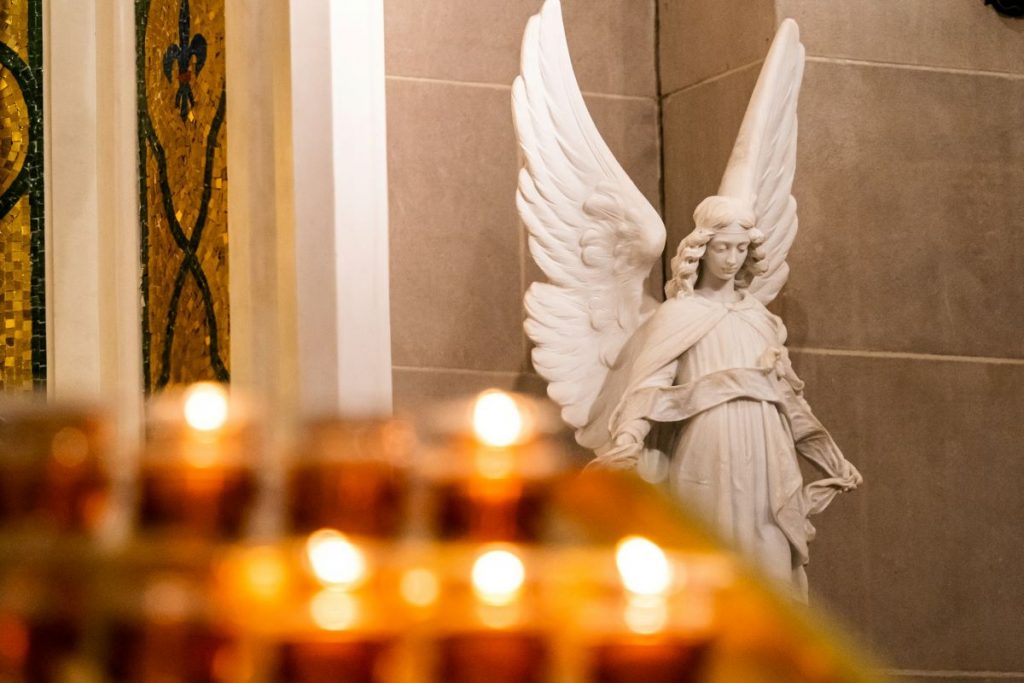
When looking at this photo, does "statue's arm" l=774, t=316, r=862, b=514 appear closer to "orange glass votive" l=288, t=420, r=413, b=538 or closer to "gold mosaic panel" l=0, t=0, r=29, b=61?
"gold mosaic panel" l=0, t=0, r=29, b=61

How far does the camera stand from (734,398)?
166 inches

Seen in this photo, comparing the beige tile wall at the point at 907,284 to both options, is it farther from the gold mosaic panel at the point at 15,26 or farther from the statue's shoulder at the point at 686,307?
the gold mosaic panel at the point at 15,26

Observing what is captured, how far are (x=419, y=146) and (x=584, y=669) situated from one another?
4.21 meters

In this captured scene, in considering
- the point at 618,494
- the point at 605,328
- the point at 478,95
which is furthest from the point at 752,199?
the point at 618,494

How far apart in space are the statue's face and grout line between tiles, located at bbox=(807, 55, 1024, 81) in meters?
0.90

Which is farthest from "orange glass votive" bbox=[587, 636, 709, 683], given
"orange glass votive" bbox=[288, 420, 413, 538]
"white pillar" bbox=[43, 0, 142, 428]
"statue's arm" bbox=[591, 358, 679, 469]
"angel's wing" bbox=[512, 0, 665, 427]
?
"white pillar" bbox=[43, 0, 142, 428]

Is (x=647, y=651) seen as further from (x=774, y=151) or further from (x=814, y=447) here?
(x=774, y=151)

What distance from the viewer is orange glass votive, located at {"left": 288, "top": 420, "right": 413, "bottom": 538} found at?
72 cm

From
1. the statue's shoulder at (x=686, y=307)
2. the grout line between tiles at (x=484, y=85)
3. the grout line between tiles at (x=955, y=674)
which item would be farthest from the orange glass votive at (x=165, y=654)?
the grout line between tiles at (x=955, y=674)

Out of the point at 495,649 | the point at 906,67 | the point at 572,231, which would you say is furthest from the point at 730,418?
the point at 495,649

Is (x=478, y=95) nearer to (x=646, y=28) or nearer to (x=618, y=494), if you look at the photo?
(x=646, y=28)

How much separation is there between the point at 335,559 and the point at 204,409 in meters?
0.09

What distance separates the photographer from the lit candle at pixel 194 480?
2.29ft

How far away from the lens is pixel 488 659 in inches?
→ 26.0
